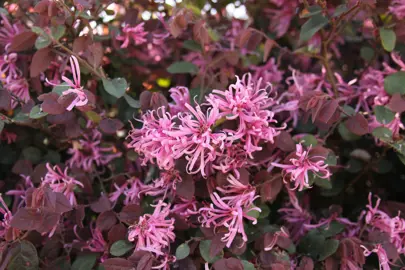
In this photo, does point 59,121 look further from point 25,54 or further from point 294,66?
point 294,66

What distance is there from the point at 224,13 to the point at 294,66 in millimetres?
202

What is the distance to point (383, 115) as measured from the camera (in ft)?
2.76

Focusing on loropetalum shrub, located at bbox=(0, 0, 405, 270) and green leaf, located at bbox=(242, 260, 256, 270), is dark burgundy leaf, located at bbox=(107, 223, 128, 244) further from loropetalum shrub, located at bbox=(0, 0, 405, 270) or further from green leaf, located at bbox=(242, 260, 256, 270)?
green leaf, located at bbox=(242, 260, 256, 270)

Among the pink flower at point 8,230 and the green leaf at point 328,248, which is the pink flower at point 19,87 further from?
the green leaf at point 328,248

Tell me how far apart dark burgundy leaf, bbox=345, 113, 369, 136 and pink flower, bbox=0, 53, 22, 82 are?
555 millimetres

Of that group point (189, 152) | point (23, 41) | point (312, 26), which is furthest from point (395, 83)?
point (23, 41)

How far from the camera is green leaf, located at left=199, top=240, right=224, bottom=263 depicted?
75 centimetres

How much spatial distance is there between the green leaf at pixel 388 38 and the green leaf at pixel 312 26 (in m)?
0.10

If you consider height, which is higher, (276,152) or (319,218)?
(276,152)

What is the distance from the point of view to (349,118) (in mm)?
854

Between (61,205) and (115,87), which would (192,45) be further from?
(61,205)

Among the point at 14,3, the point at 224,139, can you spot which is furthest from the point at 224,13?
the point at 224,139

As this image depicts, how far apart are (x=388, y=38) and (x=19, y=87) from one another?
621 mm

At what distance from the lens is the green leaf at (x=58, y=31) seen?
2.72 feet
